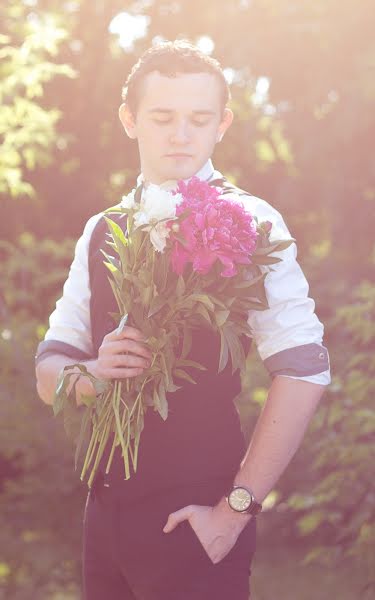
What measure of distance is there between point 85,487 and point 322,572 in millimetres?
2205

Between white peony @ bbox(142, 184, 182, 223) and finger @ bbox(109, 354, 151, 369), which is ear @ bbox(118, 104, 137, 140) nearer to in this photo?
white peony @ bbox(142, 184, 182, 223)

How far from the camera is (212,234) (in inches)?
99.5

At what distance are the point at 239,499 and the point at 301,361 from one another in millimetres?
420

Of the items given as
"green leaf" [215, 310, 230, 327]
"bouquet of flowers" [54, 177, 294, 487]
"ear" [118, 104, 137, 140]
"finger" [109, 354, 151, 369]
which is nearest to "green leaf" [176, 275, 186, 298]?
"bouquet of flowers" [54, 177, 294, 487]

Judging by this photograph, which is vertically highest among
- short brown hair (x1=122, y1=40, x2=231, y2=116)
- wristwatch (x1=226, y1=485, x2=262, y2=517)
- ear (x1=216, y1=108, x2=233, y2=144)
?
short brown hair (x1=122, y1=40, x2=231, y2=116)

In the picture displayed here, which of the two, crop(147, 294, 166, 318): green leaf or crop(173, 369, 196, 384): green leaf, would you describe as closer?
crop(147, 294, 166, 318): green leaf

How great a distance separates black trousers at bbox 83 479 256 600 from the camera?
106 inches

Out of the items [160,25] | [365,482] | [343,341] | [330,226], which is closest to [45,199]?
[160,25]

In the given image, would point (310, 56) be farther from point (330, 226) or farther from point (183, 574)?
point (183, 574)

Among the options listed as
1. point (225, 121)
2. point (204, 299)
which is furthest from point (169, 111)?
point (204, 299)

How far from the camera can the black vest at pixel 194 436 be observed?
2787mm

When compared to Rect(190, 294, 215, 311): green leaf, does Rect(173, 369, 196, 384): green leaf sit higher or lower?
lower

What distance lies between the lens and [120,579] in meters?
2.89

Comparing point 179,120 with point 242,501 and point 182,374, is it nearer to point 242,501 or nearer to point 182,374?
point 182,374
